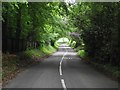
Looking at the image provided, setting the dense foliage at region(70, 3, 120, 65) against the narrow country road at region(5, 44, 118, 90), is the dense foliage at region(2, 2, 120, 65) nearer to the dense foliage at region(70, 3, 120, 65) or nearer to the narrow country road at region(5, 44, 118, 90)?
Answer: the dense foliage at region(70, 3, 120, 65)

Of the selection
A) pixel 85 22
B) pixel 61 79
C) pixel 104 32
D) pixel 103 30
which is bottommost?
pixel 61 79

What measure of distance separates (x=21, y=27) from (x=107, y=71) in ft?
60.6

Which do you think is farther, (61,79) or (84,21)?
(84,21)

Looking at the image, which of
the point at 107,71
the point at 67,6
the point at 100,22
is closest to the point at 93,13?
the point at 100,22

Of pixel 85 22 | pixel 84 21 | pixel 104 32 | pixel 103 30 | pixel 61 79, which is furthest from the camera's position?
pixel 84 21

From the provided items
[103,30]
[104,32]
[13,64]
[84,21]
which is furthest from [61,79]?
[84,21]

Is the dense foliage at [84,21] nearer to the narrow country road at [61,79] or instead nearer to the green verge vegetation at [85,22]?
the green verge vegetation at [85,22]

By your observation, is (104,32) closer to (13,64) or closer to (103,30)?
(103,30)

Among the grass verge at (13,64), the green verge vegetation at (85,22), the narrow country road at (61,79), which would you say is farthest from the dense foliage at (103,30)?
the grass verge at (13,64)

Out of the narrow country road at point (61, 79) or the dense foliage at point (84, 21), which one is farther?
the dense foliage at point (84, 21)

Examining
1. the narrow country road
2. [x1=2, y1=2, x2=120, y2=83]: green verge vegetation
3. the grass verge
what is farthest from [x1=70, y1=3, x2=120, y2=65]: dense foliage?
the grass verge

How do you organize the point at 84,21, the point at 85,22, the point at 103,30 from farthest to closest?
the point at 84,21, the point at 85,22, the point at 103,30

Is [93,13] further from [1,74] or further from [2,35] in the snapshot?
[1,74]

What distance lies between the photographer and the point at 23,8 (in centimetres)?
3328
